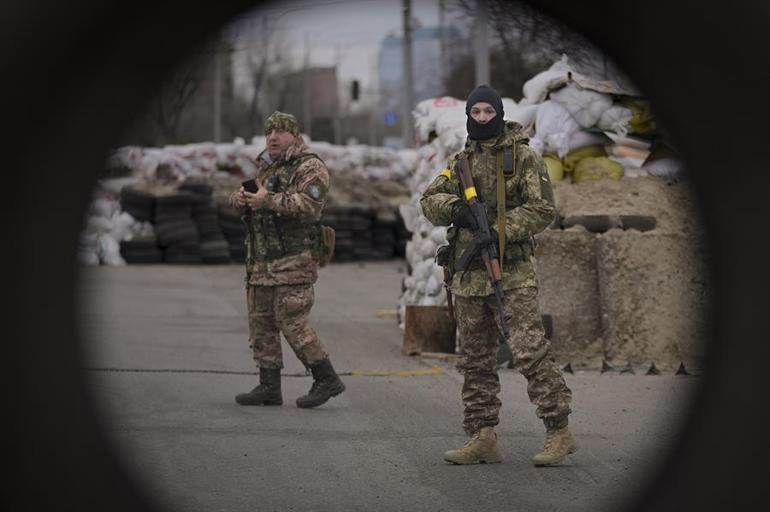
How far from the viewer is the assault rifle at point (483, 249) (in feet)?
18.0

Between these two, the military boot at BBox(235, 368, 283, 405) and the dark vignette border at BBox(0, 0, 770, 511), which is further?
the military boot at BBox(235, 368, 283, 405)

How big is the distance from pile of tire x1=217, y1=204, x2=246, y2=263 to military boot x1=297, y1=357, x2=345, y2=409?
13.2 meters

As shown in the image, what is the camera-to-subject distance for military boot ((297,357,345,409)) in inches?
286

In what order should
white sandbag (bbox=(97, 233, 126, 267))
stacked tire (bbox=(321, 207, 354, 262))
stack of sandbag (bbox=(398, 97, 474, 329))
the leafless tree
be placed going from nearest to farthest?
stack of sandbag (bbox=(398, 97, 474, 329))
the leafless tree
white sandbag (bbox=(97, 233, 126, 267))
stacked tire (bbox=(321, 207, 354, 262))

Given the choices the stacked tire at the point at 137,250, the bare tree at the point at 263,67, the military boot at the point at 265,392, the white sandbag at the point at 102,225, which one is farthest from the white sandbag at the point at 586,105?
the bare tree at the point at 263,67

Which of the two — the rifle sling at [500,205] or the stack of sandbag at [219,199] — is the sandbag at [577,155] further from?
the stack of sandbag at [219,199]

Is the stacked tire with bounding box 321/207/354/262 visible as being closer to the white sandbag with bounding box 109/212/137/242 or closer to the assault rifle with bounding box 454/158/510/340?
the white sandbag with bounding box 109/212/137/242

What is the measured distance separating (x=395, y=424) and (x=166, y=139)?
76.3ft

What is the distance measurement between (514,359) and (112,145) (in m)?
3.28

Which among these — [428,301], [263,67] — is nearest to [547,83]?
[428,301]

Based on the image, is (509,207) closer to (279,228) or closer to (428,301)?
(279,228)

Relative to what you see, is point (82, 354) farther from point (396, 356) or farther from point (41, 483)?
point (396, 356)

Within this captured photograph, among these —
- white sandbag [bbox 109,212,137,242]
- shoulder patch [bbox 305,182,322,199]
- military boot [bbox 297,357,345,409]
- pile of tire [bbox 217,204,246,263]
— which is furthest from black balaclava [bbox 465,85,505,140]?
pile of tire [bbox 217,204,246,263]

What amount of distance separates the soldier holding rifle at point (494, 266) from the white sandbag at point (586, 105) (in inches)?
145
